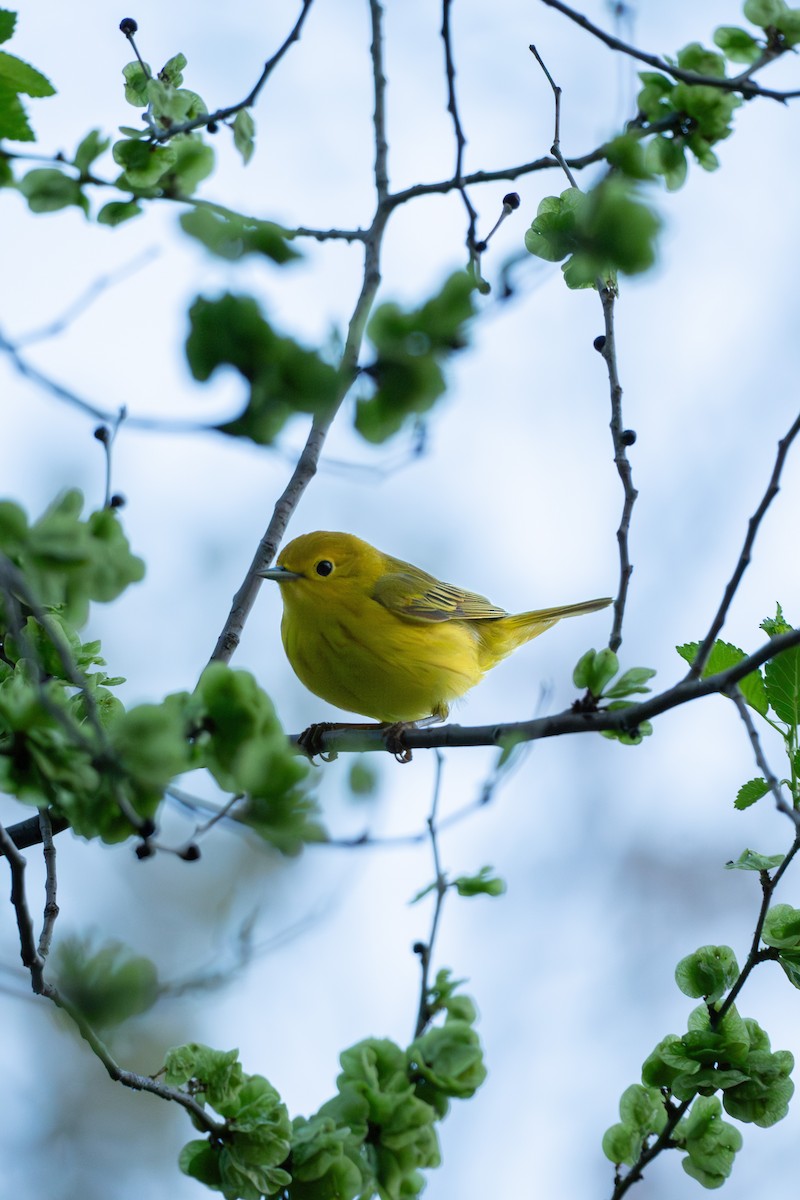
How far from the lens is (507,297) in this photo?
1513mm

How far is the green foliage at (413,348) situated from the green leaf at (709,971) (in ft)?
4.71

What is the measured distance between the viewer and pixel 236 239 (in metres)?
1.41

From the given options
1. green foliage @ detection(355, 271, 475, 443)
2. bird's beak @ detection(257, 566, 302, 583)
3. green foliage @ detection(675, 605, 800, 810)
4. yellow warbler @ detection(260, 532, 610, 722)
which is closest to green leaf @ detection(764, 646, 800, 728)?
green foliage @ detection(675, 605, 800, 810)

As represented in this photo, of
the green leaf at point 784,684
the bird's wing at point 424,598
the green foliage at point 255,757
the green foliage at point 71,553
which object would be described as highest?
the bird's wing at point 424,598

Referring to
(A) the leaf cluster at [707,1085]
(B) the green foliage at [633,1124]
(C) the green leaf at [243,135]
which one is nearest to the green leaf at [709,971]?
(A) the leaf cluster at [707,1085]

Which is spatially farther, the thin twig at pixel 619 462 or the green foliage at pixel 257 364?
the thin twig at pixel 619 462

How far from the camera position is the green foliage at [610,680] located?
2107 mm

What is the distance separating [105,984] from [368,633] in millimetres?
3687

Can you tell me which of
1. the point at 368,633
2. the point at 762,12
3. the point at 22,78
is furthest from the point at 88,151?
the point at 368,633

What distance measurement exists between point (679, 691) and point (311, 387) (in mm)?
925

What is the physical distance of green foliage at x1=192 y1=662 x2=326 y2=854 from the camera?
1.47m

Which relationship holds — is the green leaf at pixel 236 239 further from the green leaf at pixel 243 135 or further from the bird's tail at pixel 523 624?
the bird's tail at pixel 523 624

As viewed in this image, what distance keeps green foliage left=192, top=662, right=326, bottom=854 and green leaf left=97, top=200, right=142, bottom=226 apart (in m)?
0.78

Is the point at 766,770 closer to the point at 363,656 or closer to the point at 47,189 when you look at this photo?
the point at 47,189
